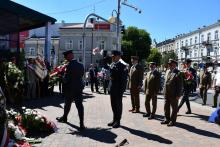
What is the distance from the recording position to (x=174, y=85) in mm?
11430

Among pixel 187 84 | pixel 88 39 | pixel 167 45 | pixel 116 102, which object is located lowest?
pixel 116 102

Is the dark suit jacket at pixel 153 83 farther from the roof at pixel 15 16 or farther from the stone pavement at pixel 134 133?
the roof at pixel 15 16

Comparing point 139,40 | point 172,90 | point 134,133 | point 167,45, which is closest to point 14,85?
point 134,133

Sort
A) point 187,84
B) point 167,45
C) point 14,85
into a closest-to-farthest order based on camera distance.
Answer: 1. point 14,85
2. point 187,84
3. point 167,45

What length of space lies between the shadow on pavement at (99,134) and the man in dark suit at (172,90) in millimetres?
1959

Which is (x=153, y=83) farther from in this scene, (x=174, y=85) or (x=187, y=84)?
(x=187, y=84)

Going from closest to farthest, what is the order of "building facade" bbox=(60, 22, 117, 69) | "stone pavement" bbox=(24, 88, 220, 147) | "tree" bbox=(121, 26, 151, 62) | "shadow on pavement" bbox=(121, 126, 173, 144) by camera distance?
"stone pavement" bbox=(24, 88, 220, 147)
"shadow on pavement" bbox=(121, 126, 173, 144)
"building facade" bbox=(60, 22, 117, 69)
"tree" bbox=(121, 26, 151, 62)

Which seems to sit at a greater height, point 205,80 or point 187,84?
point 205,80

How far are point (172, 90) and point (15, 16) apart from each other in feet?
40.2

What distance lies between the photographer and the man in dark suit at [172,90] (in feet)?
37.2

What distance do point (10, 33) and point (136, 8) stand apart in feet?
48.1

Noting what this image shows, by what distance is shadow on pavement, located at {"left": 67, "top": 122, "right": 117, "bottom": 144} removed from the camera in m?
9.28

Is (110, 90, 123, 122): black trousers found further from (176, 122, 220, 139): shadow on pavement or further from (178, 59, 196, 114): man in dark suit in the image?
(178, 59, 196, 114): man in dark suit

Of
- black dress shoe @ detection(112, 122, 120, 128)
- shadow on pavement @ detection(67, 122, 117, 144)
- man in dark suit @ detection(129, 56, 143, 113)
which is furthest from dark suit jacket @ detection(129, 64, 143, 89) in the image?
shadow on pavement @ detection(67, 122, 117, 144)
